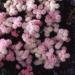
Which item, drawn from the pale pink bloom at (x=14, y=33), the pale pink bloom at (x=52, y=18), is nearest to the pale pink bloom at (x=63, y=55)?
the pale pink bloom at (x=52, y=18)

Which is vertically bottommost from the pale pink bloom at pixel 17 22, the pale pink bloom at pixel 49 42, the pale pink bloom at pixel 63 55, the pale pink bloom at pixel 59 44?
the pale pink bloom at pixel 63 55

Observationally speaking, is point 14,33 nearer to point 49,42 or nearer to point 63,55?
point 49,42

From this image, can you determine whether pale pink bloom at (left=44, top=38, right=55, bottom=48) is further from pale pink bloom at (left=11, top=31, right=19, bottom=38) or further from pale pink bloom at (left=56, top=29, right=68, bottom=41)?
pale pink bloom at (left=11, top=31, right=19, bottom=38)

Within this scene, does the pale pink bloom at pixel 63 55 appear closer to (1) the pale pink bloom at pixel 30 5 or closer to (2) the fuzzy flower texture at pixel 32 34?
(2) the fuzzy flower texture at pixel 32 34

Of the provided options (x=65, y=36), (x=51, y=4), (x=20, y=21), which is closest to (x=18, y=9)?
(x=20, y=21)

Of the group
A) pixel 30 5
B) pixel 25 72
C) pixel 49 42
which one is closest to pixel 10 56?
pixel 25 72

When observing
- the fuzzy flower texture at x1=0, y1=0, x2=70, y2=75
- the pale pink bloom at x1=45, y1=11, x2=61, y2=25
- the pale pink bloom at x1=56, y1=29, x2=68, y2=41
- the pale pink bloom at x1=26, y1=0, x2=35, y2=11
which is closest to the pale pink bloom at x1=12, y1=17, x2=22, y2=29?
the fuzzy flower texture at x1=0, y1=0, x2=70, y2=75

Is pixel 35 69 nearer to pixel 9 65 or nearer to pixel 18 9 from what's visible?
pixel 9 65

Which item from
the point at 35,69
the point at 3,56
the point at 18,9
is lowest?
the point at 35,69
